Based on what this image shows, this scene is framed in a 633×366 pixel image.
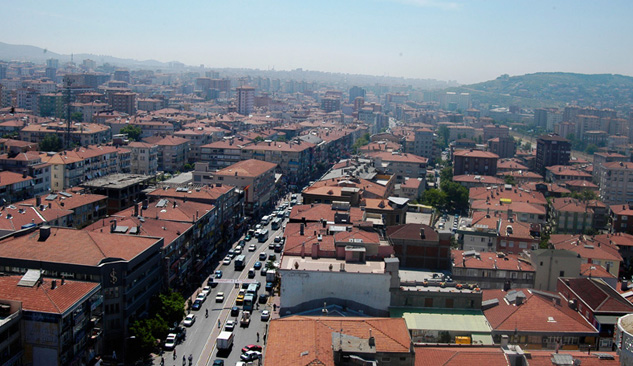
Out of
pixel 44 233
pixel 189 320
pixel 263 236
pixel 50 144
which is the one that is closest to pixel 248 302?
pixel 189 320

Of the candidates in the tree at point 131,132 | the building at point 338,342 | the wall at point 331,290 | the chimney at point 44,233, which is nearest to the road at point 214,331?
the wall at point 331,290

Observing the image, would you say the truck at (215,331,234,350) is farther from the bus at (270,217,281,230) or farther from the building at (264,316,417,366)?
the bus at (270,217,281,230)

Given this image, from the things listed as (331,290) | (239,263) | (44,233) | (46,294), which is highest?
(44,233)

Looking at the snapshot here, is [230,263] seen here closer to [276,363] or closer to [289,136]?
[276,363]

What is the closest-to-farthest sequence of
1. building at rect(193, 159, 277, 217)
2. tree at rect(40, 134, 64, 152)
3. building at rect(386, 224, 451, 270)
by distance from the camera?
building at rect(386, 224, 451, 270) < building at rect(193, 159, 277, 217) < tree at rect(40, 134, 64, 152)

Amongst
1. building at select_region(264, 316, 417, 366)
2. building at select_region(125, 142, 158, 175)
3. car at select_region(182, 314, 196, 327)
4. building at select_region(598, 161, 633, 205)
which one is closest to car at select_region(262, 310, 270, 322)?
car at select_region(182, 314, 196, 327)

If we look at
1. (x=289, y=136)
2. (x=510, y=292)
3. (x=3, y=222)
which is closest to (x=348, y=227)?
(x=510, y=292)

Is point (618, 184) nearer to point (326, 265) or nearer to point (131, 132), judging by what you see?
point (326, 265)
